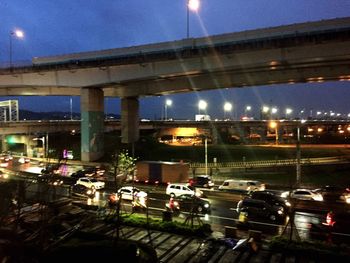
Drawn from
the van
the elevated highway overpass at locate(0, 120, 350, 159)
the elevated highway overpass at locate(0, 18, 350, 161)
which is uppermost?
the elevated highway overpass at locate(0, 18, 350, 161)

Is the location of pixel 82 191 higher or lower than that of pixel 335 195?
higher

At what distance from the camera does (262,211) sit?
27.1 meters

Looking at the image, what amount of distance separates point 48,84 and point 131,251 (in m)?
52.4

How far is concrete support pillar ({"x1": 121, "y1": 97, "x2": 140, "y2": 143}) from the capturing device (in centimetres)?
7581

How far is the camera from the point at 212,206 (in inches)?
1280

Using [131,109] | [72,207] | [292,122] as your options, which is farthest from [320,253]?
[292,122]

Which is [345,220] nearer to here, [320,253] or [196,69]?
[320,253]

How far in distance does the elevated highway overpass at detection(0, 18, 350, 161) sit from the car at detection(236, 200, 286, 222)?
69.3 ft

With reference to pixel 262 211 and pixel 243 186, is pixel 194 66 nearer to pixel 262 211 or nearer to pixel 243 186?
pixel 243 186

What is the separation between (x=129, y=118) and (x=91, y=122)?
56.6ft

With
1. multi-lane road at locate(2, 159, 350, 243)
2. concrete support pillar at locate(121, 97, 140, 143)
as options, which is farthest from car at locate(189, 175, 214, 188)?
concrete support pillar at locate(121, 97, 140, 143)

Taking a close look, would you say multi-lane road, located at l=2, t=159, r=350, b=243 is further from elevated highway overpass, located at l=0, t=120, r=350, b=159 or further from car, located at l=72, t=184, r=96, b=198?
elevated highway overpass, located at l=0, t=120, r=350, b=159

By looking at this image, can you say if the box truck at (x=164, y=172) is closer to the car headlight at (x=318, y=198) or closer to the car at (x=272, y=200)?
the car headlight at (x=318, y=198)

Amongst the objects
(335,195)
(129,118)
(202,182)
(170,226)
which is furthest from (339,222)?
(129,118)
